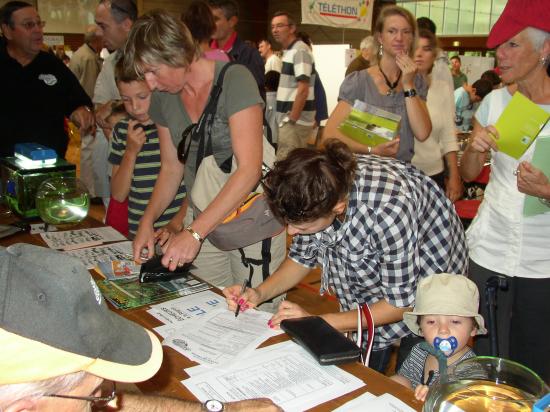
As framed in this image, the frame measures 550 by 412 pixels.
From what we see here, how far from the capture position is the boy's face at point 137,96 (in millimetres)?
2303

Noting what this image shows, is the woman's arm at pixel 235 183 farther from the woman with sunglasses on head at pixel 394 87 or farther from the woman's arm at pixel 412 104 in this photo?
the woman's arm at pixel 412 104

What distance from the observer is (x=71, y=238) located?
7.72 ft

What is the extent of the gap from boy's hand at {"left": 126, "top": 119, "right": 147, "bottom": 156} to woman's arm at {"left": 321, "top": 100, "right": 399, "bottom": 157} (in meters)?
0.85

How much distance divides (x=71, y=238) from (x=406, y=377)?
1.54 metres

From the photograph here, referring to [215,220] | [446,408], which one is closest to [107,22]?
[215,220]

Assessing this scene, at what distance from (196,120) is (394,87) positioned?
3.64 ft

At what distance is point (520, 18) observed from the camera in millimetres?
1836

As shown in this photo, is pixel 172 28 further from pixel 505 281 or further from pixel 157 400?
pixel 505 281

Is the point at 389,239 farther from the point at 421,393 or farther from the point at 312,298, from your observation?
the point at 312,298

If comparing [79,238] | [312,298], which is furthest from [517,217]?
[312,298]

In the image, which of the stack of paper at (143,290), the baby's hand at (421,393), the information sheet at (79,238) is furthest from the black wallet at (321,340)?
the information sheet at (79,238)

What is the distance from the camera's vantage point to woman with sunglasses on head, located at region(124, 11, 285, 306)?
6.08 ft

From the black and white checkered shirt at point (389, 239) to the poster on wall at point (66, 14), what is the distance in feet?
39.8

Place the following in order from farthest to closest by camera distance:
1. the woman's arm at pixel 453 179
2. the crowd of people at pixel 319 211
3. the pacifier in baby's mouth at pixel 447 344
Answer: the woman's arm at pixel 453 179
the pacifier in baby's mouth at pixel 447 344
the crowd of people at pixel 319 211
